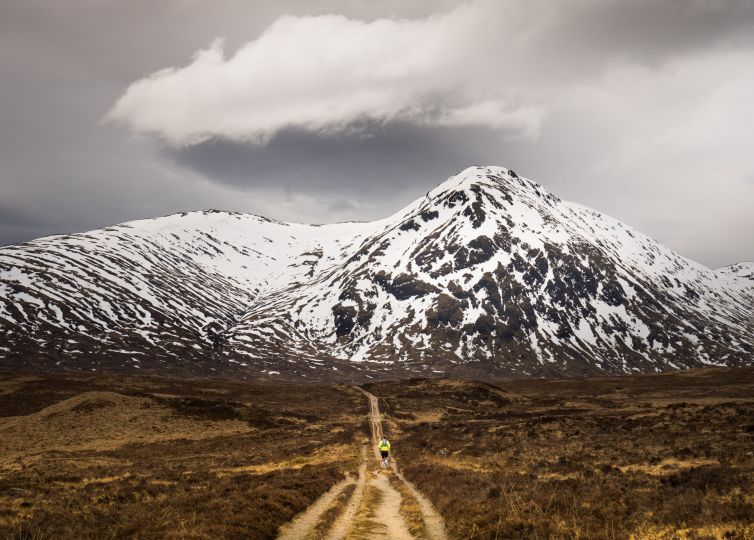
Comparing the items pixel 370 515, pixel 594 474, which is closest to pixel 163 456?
pixel 370 515

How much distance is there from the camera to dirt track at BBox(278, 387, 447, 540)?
689 inches

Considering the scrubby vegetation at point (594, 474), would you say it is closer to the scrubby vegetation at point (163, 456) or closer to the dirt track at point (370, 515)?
the dirt track at point (370, 515)

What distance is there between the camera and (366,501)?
80.6 ft

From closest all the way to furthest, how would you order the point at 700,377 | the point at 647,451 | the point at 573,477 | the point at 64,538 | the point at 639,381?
the point at 64,538 → the point at 573,477 → the point at 647,451 → the point at 700,377 → the point at 639,381

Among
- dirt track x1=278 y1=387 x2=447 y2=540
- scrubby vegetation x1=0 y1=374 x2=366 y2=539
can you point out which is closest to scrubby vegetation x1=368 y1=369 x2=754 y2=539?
dirt track x1=278 y1=387 x2=447 y2=540

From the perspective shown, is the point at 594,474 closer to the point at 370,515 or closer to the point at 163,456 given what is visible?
the point at 370,515

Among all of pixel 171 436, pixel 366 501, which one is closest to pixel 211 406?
pixel 171 436

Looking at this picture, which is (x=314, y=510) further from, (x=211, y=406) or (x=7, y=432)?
(x=211, y=406)

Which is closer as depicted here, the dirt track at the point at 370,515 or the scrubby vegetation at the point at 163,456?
the dirt track at the point at 370,515

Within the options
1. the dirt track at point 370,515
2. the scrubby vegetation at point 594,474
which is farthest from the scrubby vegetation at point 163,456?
the scrubby vegetation at point 594,474

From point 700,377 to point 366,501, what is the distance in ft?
445

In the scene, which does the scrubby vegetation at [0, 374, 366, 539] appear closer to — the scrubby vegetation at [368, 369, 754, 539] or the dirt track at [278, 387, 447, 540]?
the dirt track at [278, 387, 447, 540]

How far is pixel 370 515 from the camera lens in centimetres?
2095

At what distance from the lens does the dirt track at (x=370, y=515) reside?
1750 centimetres
